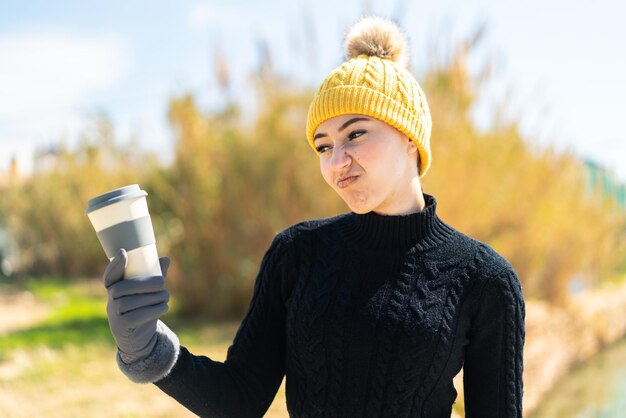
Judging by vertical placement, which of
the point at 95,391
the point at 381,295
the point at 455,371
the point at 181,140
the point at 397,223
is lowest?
the point at 95,391

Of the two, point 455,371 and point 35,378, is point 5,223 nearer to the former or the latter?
point 35,378

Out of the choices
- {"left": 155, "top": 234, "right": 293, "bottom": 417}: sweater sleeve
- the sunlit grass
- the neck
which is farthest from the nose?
the sunlit grass

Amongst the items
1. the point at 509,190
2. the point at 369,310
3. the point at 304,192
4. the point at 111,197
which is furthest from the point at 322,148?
the point at 509,190

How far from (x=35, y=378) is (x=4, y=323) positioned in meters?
3.37

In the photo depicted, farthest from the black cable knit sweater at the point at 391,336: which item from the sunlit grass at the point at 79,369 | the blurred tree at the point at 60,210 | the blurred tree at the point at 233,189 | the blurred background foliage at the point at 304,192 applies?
the blurred tree at the point at 60,210

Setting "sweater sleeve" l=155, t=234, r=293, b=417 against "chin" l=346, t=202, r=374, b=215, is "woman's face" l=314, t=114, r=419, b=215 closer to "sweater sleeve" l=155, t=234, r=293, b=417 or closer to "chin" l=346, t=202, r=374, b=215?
"chin" l=346, t=202, r=374, b=215

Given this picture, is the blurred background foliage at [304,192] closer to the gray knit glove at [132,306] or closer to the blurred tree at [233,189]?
the blurred tree at [233,189]

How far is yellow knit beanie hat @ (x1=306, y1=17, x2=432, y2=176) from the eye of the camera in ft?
4.58

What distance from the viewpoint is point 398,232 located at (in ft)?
4.71

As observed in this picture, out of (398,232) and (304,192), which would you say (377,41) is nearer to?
(398,232)

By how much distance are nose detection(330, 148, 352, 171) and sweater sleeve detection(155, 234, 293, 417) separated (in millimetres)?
244

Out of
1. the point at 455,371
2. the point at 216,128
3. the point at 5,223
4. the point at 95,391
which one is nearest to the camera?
the point at 455,371

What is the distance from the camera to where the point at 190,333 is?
6.34 metres

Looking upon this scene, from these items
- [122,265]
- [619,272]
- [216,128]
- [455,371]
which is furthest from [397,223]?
[619,272]
